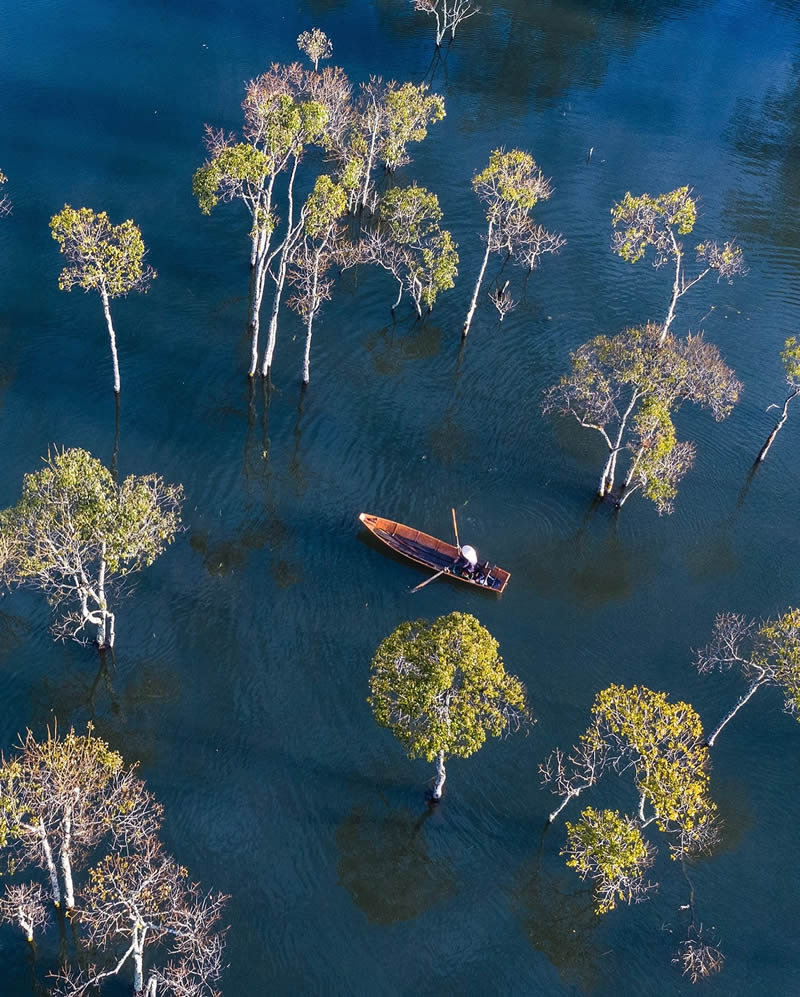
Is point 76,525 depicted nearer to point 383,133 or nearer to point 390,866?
point 390,866

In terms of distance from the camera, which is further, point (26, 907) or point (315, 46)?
point (315, 46)

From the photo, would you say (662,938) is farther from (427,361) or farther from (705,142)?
(705,142)

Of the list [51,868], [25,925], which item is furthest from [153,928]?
[25,925]

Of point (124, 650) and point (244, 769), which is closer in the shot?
point (244, 769)

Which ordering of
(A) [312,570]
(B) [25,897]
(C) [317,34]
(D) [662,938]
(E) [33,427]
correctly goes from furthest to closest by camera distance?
1. (C) [317,34]
2. (E) [33,427]
3. (A) [312,570]
4. (D) [662,938]
5. (B) [25,897]

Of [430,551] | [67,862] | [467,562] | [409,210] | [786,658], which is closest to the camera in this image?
[67,862]

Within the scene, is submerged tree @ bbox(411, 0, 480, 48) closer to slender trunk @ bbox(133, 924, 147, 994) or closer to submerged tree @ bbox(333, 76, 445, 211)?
submerged tree @ bbox(333, 76, 445, 211)

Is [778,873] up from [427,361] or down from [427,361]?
down

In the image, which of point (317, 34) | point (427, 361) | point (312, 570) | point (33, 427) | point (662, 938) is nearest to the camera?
point (662, 938)

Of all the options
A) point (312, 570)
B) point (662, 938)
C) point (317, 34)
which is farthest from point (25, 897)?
point (317, 34)
